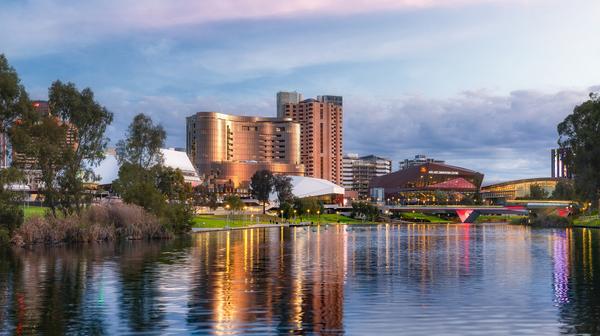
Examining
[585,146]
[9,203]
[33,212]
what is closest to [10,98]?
[9,203]

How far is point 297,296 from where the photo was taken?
3244 cm

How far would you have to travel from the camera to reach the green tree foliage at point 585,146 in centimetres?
13175

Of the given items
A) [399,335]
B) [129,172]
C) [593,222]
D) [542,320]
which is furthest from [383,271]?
[593,222]

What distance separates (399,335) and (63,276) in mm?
25098

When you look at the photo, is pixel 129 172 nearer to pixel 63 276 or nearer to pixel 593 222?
pixel 63 276

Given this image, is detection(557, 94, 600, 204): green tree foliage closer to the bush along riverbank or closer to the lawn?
the bush along riverbank

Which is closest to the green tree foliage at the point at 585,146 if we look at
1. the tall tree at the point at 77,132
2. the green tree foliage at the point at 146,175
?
the green tree foliage at the point at 146,175

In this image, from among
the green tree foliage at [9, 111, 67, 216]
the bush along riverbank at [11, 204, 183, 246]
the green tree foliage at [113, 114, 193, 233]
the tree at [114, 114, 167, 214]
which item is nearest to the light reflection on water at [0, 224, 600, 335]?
the bush along riverbank at [11, 204, 183, 246]

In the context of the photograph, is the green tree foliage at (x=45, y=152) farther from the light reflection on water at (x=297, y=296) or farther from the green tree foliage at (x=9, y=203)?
the light reflection on water at (x=297, y=296)

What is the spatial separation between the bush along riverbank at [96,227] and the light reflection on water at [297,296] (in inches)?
858

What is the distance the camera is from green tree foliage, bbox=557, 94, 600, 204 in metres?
132

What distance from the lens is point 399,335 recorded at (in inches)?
882

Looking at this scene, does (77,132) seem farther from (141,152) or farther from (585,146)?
(585,146)

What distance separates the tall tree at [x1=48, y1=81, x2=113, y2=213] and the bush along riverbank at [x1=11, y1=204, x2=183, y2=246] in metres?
2.96
